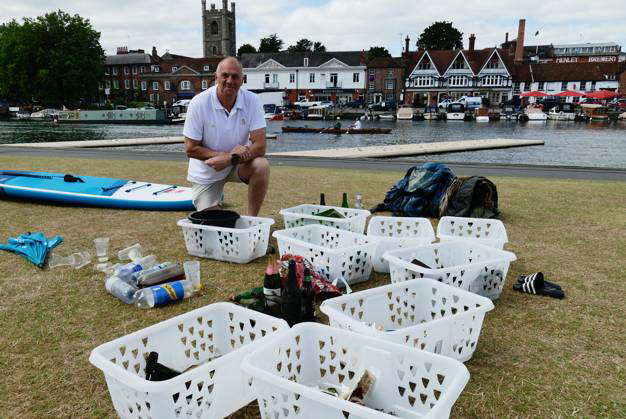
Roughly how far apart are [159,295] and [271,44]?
114 meters

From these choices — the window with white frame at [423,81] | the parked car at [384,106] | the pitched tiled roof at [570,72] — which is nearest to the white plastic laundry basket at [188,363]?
the parked car at [384,106]

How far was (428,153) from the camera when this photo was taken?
54.1 feet

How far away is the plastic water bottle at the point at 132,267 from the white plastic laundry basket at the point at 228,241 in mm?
386

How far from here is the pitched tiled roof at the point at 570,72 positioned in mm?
76787

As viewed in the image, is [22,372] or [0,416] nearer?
[0,416]

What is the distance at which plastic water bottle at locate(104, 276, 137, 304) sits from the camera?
319cm

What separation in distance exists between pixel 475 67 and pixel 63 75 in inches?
2440

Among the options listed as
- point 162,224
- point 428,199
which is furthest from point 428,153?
point 162,224

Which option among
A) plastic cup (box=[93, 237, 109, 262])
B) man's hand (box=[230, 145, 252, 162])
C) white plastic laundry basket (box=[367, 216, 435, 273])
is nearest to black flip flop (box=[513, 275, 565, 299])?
white plastic laundry basket (box=[367, 216, 435, 273])

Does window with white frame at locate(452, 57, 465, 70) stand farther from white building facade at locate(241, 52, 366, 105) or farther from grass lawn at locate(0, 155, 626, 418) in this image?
grass lawn at locate(0, 155, 626, 418)

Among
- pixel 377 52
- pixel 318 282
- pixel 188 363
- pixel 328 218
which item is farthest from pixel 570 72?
pixel 188 363

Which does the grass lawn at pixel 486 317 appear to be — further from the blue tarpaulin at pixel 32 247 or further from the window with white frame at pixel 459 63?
the window with white frame at pixel 459 63

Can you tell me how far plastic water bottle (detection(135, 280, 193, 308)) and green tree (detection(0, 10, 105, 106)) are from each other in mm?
69261

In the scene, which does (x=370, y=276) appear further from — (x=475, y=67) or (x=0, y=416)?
(x=475, y=67)
